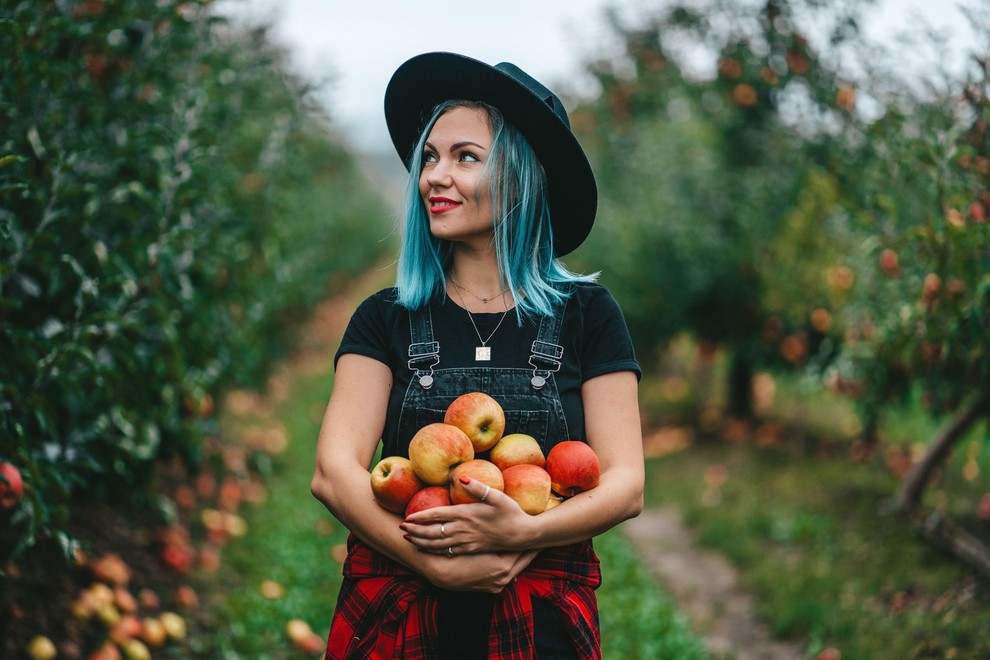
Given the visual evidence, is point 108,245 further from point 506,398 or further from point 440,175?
point 506,398

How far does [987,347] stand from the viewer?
3.37 metres

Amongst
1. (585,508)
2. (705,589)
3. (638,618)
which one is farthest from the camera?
(705,589)

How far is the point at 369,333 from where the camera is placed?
2.00m

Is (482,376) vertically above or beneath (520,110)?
beneath

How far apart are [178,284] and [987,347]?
10.7 feet

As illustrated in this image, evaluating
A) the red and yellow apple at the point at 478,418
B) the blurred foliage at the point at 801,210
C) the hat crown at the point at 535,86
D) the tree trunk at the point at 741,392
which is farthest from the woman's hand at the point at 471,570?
the tree trunk at the point at 741,392

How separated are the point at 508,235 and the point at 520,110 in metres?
0.30

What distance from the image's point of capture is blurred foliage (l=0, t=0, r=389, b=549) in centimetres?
254

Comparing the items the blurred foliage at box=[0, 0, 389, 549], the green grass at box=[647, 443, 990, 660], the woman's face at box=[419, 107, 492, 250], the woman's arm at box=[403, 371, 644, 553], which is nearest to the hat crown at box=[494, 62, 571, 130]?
the woman's face at box=[419, 107, 492, 250]

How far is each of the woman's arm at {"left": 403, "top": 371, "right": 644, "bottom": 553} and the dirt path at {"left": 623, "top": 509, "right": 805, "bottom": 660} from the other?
2779mm

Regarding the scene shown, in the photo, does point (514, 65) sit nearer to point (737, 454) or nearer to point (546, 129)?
point (546, 129)

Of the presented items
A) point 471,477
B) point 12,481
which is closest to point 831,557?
point 471,477

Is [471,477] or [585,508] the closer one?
[471,477]

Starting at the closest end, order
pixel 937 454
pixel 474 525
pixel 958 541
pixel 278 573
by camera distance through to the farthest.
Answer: pixel 474 525 → pixel 958 541 → pixel 278 573 → pixel 937 454
